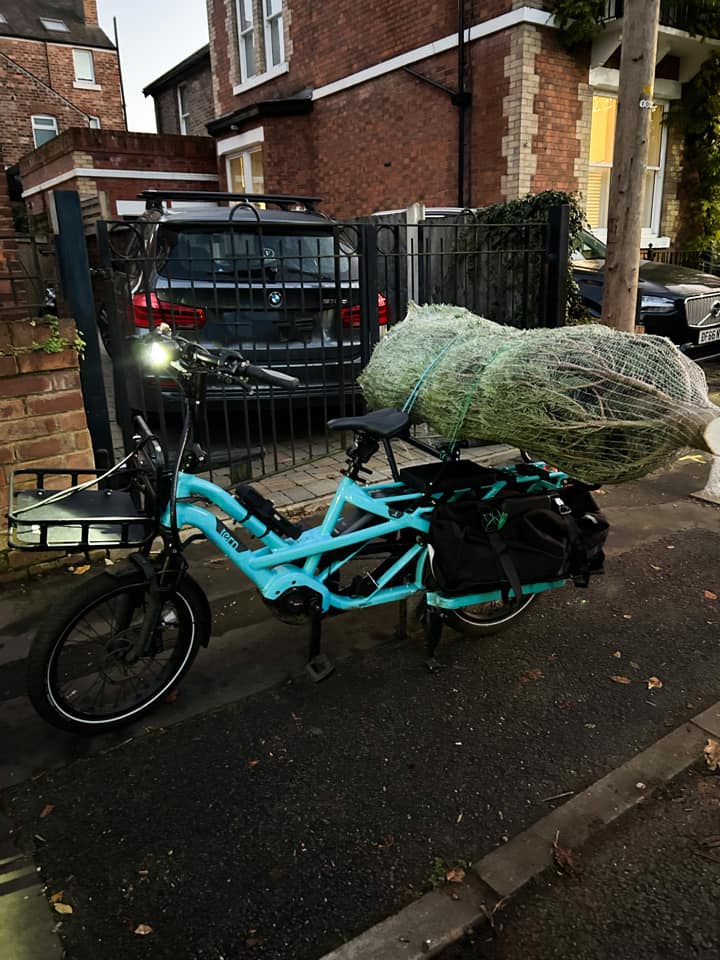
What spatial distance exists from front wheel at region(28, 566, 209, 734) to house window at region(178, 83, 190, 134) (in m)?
22.9

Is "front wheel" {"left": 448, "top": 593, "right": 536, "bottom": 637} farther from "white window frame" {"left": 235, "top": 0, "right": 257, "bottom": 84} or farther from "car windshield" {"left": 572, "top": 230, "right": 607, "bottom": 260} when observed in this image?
"white window frame" {"left": 235, "top": 0, "right": 257, "bottom": 84}

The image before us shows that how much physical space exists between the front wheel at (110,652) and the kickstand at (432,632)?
3.13ft

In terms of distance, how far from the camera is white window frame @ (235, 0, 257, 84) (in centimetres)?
1530

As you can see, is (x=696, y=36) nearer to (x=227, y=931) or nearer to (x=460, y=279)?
(x=460, y=279)

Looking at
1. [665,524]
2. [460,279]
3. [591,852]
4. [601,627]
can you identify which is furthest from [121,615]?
[460,279]

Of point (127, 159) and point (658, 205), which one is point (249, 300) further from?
point (127, 159)

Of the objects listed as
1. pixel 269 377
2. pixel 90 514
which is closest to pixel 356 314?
pixel 269 377

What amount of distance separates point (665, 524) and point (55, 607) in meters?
3.92

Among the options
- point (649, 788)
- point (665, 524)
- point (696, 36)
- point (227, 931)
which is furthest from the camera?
point (696, 36)

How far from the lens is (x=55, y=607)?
2566mm

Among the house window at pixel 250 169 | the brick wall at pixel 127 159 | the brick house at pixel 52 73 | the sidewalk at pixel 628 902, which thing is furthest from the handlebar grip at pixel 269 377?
the brick house at pixel 52 73

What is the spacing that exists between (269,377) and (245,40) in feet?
53.2

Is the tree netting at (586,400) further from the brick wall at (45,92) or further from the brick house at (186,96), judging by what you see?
the brick wall at (45,92)

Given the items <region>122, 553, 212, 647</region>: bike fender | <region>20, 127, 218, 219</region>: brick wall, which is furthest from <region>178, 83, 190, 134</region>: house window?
<region>122, 553, 212, 647</region>: bike fender
